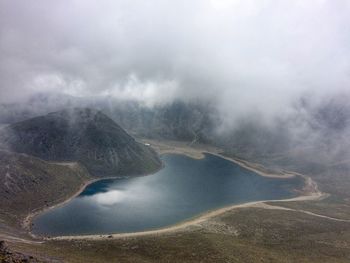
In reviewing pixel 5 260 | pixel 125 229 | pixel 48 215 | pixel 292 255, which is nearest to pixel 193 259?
pixel 292 255

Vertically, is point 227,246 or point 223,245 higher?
point 223,245

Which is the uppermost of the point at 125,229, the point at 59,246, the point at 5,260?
the point at 125,229

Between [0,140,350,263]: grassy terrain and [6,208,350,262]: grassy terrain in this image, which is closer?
[0,140,350,263]: grassy terrain

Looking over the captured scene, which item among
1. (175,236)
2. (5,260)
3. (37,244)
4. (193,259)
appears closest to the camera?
(5,260)

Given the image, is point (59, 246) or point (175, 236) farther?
point (175, 236)

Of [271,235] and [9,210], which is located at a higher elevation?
[9,210]

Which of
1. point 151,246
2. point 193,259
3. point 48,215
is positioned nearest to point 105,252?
point 151,246

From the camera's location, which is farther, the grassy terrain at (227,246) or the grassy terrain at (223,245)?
the grassy terrain at (227,246)

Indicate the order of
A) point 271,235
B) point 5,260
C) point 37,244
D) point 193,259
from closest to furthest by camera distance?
point 5,260 → point 193,259 → point 37,244 → point 271,235

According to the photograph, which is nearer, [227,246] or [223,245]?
[227,246]

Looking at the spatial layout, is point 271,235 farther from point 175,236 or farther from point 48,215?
point 48,215
